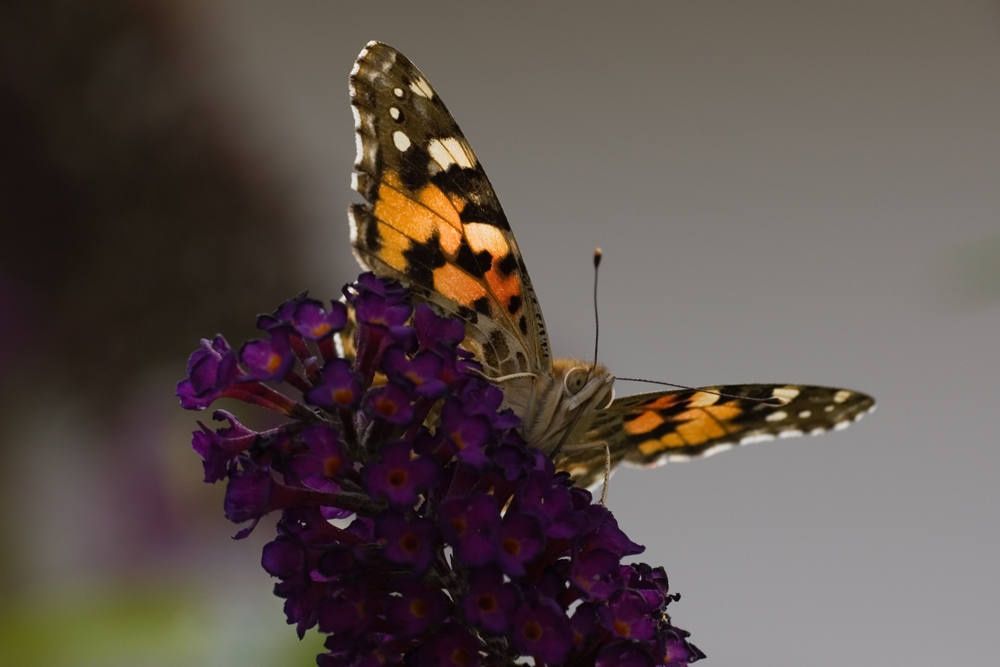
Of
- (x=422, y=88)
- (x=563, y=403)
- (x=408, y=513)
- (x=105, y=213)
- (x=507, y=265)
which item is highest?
(x=105, y=213)

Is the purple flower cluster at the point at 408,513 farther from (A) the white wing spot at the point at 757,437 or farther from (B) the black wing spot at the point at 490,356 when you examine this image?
(A) the white wing spot at the point at 757,437

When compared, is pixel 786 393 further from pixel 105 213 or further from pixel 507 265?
pixel 105 213

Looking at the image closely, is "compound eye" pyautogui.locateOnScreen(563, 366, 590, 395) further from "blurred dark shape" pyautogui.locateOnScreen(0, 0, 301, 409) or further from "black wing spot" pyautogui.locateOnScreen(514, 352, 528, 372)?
"blurred dark shape" pyautogui.locateOnScreen(0, 0, 301, 409)

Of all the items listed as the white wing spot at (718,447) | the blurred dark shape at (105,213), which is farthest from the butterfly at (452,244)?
the blurred dark shape at (105,213)

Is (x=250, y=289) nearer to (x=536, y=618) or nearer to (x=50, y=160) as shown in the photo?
(x=50, y=160)

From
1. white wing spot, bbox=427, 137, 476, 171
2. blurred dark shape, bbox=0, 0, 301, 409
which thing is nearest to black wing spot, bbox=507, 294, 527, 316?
white wing spot, bbox=427, 137, 476, 171

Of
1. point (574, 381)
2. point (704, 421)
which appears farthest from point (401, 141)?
point (704, 421)
